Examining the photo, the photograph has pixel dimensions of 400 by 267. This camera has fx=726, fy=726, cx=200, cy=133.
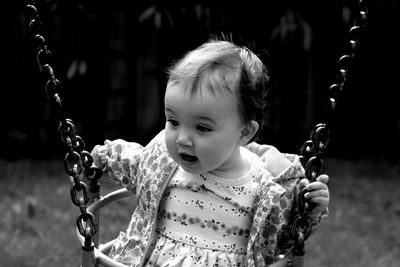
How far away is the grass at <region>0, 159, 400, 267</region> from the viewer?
4531mm

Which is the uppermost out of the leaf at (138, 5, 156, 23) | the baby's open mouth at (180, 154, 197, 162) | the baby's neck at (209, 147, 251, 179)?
the baby's open mouth at (180, 154, 197, 162)

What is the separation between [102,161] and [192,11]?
2927mm

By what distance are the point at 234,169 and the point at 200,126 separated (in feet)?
1.04

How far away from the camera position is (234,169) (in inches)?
102

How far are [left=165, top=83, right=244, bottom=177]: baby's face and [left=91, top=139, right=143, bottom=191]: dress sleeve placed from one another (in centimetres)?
36

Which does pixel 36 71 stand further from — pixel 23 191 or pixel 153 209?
pixel 153 209

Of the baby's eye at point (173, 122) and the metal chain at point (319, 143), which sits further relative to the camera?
the baby's eye at point (173, 122)

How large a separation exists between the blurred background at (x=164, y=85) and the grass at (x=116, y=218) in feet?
0.05

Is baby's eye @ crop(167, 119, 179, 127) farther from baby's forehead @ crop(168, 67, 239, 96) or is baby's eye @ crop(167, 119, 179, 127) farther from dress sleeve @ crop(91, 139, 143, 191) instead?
dress sleeve @ crop(91, 139, 143, 191)

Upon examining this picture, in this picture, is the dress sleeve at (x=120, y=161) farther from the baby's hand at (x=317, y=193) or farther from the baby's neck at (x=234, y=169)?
the baby's hand at (x=317, y=193)

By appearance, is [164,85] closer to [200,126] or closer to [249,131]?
[249,131]

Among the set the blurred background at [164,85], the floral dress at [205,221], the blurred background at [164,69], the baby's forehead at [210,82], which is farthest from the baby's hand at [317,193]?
the blurred background at [164,69]

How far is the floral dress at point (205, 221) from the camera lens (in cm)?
247

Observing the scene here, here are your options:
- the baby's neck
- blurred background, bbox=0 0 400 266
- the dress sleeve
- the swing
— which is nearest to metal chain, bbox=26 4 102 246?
the swing
